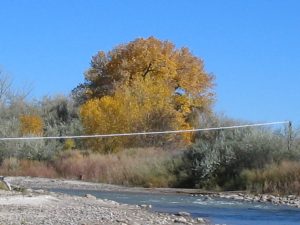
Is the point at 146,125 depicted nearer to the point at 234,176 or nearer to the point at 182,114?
the point at 182,114

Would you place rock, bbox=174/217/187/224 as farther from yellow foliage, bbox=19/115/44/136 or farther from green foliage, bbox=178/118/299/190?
yellow foliage, bbox=19/115/44/136

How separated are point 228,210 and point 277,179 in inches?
395

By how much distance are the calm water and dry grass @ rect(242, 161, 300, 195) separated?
3.99 m

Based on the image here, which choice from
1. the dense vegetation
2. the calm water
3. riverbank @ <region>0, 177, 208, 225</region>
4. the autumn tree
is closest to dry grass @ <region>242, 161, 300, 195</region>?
the dense vegetation

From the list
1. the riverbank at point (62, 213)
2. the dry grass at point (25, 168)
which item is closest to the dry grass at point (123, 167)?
the dry grass at point (25, 168)

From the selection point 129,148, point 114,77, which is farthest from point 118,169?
point 114,77

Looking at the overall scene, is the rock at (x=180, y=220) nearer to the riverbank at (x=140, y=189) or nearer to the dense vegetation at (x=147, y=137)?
the riverbank at (x=140, y=189)

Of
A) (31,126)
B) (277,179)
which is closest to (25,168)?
(31,126)

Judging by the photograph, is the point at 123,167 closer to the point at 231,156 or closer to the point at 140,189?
the point at 140,189

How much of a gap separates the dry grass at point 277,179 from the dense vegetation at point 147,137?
0.18 feet

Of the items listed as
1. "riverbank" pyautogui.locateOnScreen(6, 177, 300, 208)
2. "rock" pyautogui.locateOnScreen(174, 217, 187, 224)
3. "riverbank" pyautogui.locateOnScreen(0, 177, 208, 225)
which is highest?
"riverbank" pyautogui.locateOnScreen(6, 177, 300, 208)

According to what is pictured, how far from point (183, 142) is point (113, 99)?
6646 mm

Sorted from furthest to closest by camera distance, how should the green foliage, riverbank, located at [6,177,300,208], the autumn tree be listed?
the autumn tree
the green foliage
riverbank, located at [6,177,300,208]

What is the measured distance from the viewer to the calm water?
2475 centimetres
